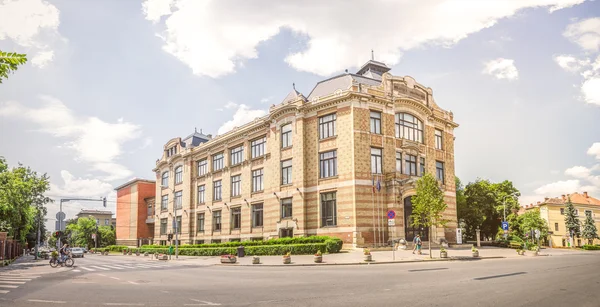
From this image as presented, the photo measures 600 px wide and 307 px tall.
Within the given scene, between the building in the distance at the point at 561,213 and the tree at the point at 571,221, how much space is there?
110 inches

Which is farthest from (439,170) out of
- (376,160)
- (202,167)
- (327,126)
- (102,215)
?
(102,215)

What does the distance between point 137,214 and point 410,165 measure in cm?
5134

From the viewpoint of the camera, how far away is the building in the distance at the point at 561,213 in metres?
78.4

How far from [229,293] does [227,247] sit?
31561 millimetres

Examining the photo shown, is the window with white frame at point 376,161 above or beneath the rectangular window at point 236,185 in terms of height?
above

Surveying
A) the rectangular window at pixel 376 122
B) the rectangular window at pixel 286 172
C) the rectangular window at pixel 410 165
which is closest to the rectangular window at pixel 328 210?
the rectangular window at pixel 286 172

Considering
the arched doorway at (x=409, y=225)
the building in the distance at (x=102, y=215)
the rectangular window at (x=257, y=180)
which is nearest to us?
the arched doorway at (x=409, y=225)

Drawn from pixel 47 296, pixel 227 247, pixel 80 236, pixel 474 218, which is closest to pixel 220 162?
pixel 227 247

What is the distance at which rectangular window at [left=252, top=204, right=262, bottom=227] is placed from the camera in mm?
47700

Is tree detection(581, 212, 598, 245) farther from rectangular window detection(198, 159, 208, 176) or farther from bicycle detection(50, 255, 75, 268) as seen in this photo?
bicycle detection(50, 255, 75, 268)

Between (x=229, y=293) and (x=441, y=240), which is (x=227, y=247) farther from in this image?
(x=229, y=293)

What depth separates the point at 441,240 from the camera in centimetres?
4156

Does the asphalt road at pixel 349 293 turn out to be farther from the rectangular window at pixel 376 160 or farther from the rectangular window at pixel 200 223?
the rectangular window at pixel 200 223

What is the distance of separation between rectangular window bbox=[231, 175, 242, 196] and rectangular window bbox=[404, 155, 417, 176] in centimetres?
1986
